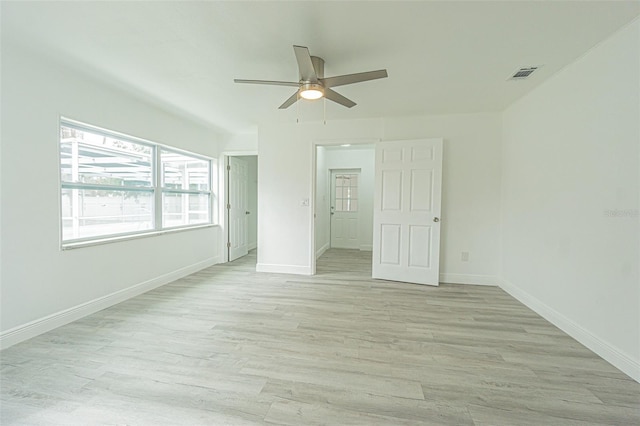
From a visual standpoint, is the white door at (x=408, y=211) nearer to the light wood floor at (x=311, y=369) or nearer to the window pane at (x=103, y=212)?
the light wood floor at (x=311, y=369)

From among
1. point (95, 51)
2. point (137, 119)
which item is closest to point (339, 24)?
point (95, 51)

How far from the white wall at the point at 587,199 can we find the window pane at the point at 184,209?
503cm

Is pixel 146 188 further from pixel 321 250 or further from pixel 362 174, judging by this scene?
pixel 362 174

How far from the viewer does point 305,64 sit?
6.63 feet

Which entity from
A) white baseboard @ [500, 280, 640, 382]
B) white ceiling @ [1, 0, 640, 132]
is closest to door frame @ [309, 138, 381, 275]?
white ceiling @ [1, 0, 640, 132]

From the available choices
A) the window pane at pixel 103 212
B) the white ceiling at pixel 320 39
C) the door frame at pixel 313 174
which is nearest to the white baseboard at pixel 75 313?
the window pane at pixel 103 212

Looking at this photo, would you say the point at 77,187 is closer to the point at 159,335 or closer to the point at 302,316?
the point at 159,335

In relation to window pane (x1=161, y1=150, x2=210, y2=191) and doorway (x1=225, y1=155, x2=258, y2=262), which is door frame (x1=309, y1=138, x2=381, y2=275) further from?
window pane (x1=161, y1=150, x2=210, y2=191)

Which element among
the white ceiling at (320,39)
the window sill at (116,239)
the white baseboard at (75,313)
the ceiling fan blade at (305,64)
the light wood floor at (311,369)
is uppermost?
the white ceiling at (320,39)

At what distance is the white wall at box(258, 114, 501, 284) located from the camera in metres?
3.94

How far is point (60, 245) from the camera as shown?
8.65 feet

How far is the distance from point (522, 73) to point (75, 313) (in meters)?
5.20

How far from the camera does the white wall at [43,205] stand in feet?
7.38

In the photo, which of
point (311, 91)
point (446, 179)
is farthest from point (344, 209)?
point (311, 91)
